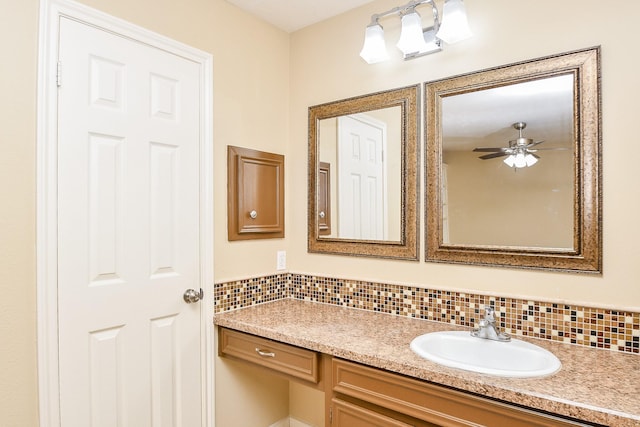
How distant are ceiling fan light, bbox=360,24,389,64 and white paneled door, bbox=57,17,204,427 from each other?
2.80ft

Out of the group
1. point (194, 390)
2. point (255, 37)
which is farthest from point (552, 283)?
point (255, 37)

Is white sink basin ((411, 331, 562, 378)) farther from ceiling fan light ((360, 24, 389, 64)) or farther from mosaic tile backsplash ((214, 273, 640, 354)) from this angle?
ceiling fan light ((360, 24, 389, 64))

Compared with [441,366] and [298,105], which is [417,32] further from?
[441,366]

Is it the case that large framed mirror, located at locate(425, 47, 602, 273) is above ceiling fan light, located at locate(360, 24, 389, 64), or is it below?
below

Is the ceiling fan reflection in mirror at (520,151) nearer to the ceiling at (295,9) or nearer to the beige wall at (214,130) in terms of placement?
the ceiling at (295,9)

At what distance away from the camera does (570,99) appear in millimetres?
1594

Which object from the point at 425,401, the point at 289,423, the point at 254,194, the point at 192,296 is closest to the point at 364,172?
the point at 254,194

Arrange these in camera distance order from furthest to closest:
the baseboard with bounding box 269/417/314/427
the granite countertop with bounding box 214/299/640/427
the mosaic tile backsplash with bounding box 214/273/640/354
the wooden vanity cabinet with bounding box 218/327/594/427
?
the baseboard with bounding box 269/417/314/427 < the mosaic tile backsplash with bounding box 214/273/640/354 < the wooden vanity cabinet with bounding box 218/327/594/427 < the granite countertop with bounding box 214/299/640/427

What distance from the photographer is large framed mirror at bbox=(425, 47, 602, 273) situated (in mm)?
1564

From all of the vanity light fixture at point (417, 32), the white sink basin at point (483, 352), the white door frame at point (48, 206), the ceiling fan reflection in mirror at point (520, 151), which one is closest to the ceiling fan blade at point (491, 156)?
the ceiling fan reflection in mirror at point (520, 151)

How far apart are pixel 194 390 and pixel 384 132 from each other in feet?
5.31

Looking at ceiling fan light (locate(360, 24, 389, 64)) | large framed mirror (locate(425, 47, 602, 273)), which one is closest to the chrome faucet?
large framed mirror (locate(425, 47, 602, 273))

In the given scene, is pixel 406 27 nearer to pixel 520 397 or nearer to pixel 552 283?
pixel 552 283

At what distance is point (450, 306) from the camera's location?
6.15 ft
